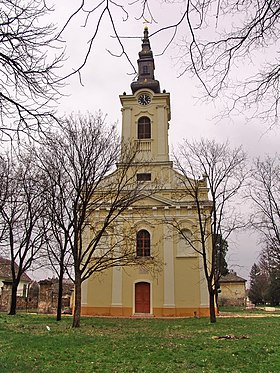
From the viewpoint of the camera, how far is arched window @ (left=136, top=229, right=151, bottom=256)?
93.9 ft

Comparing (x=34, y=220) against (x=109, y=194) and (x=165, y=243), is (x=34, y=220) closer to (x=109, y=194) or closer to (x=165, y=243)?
(x=109, y=194)

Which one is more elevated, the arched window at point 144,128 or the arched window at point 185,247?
the arched window at point 144,128

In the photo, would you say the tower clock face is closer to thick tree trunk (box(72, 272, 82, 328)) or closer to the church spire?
the church spire

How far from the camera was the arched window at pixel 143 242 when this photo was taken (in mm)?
28609

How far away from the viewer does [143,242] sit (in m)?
28.8

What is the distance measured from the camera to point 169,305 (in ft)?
87.2

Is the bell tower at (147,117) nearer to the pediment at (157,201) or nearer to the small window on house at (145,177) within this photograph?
the small window on house at (145,177)

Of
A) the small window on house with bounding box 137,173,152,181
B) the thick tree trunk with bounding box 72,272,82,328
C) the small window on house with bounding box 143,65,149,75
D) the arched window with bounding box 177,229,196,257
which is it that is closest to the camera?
the thick tree trunk with bounding box 72,272,82,328

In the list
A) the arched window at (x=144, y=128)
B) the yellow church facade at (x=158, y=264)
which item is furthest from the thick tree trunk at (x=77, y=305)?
the arched window at (x=144, y=128)

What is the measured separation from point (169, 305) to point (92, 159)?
1335 centimetres

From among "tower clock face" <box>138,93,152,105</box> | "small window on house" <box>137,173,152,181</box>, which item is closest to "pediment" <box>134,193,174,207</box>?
"small window on house" <box>137,173,152,181</box>

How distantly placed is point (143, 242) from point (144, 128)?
9.75 metres

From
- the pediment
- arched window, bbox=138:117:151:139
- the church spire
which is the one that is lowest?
the pediment

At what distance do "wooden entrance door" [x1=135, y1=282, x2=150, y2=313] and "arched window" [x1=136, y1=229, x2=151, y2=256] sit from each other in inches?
88.6
